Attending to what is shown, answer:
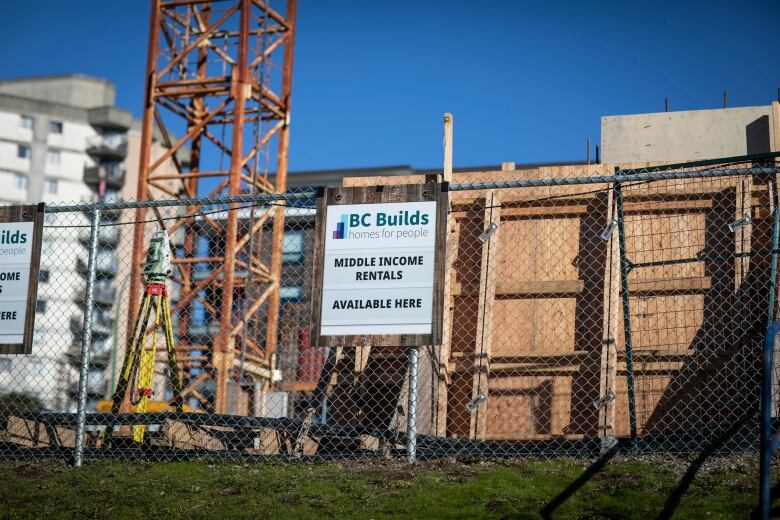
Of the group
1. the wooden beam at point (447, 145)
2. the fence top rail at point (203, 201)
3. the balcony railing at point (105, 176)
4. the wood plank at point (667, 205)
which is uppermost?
the balcony railing at point (105, 176)

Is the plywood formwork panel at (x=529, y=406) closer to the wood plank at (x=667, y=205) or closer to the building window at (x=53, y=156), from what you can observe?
the wood plank at (x=667, y=205)

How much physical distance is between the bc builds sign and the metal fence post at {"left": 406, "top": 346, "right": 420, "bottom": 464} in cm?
21

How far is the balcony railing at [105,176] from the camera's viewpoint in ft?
276

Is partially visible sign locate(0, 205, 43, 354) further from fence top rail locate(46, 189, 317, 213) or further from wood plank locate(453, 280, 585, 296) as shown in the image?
wood plank locate(453, 280, 585, 296)

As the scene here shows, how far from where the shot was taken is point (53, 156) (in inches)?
3310

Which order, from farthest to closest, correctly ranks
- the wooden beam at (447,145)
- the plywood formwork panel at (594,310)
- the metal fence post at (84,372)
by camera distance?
the wooden beam at (447,145)
the plywood formwork panel at (594,310)
the metal fence post at (84,372)

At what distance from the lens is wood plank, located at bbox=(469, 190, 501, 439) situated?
33.3 feet

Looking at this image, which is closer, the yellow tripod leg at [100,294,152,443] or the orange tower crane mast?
the yellow tripod leg at [100,294,152,443]

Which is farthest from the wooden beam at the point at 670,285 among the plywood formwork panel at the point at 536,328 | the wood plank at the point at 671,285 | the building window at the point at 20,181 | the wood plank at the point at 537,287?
the building window at the point at 20,181

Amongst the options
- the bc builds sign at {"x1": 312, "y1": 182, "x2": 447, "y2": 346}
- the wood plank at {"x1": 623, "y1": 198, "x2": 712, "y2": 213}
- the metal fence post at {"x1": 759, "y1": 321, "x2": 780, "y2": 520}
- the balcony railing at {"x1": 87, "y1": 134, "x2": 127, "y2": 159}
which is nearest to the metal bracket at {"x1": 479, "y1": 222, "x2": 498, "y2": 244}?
the wood plank at {"x1": 623, "y1": 198, "x2": 712, "y2": 213}

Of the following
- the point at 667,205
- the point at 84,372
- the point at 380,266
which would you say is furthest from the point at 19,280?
the point at 667,205

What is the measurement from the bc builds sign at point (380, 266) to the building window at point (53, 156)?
81206 millimetres

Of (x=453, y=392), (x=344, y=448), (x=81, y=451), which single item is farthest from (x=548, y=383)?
(x=81, y=451)

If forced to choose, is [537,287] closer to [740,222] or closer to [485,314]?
[485,314]
